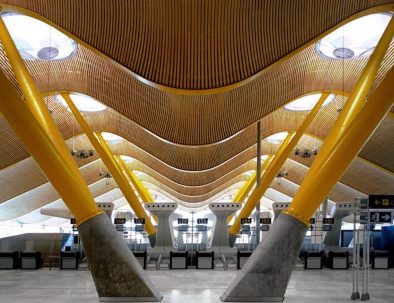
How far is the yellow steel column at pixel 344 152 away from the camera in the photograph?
12.6 meters

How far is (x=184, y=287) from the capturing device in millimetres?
16172

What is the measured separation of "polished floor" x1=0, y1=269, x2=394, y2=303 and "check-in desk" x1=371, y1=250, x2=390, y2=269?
2852 mm

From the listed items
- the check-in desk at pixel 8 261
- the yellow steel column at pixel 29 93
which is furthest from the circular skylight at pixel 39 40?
the check-in desk at pixel 8 261

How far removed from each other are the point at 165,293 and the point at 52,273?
8.55 metres

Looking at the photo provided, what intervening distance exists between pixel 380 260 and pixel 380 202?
13.0 m

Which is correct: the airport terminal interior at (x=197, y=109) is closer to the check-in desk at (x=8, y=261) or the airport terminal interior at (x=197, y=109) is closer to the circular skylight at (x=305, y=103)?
the check-in desk at (x=8, y=261)

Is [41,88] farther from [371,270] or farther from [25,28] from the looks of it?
[371,270]

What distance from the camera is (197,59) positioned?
17562 millimetres

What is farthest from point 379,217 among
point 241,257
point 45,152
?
point 241,257

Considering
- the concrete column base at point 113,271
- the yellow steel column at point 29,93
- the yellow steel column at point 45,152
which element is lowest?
the concrete column base at point 113,271

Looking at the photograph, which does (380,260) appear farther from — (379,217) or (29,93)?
(29,93)

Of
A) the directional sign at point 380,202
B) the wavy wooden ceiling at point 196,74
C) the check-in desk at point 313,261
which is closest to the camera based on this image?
the directional sign at point 380,202

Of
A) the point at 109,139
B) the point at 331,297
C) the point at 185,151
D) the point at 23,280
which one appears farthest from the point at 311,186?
the point at 109,139

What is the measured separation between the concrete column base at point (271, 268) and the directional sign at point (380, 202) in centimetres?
177
